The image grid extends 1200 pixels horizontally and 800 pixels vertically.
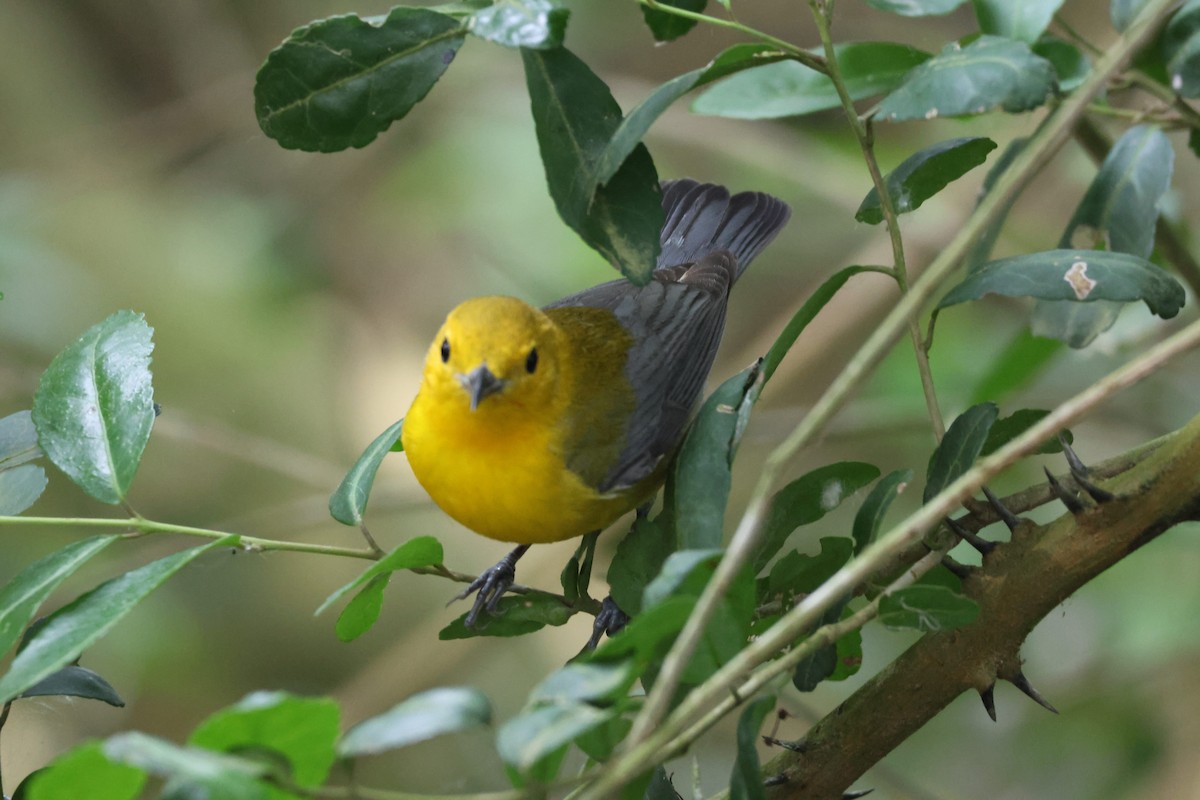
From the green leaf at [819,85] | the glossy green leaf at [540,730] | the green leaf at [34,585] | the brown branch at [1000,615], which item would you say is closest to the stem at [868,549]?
the glossy green leaf at [540,730]

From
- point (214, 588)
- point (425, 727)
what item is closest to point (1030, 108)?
point (425, 727)

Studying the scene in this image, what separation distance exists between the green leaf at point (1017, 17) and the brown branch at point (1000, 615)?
839 millimetres

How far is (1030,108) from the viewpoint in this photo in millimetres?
1559

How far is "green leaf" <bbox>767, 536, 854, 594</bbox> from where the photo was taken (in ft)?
5.65

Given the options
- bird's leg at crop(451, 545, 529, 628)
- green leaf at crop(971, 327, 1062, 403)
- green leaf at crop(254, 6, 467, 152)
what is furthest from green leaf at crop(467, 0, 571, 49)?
green leaf at crop(971, 327, 1062, 403)

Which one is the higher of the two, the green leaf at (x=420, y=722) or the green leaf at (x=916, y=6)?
the green leaf at (x=916, y=6)

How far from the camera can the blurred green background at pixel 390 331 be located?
14.6ft

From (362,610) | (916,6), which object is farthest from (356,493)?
(916,6)

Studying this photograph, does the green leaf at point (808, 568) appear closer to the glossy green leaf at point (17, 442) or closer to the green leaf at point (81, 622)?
the green leaf at point (81, 622)

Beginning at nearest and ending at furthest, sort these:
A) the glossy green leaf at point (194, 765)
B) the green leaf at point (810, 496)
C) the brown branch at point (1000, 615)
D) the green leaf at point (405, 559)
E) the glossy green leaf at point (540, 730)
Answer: the glossy green leaf at point (194, 765) < the glossy green leaf at point (540, 730) < the brown branch at point (1000, 615) < the green leaf at point (405, 559) < the green leaf at point (810, 496)

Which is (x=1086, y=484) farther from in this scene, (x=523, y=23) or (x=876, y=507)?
(x=523, y=23)

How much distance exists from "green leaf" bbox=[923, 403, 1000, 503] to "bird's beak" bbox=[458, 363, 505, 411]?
955 mm

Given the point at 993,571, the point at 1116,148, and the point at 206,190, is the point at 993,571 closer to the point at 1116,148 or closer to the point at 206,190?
the point at 1116,148

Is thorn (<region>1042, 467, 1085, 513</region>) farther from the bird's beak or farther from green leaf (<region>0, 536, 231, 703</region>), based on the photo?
the bird's beak
